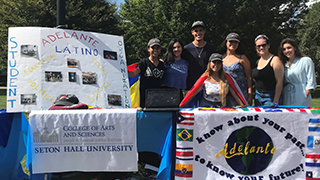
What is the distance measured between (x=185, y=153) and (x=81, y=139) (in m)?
1.18

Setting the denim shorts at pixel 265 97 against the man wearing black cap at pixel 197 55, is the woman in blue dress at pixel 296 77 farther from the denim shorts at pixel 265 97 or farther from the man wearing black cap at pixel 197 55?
the man wearing black cap at pixel 197 55

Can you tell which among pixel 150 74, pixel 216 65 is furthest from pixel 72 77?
pixel 216 65

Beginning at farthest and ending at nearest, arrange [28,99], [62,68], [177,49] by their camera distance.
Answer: [177,49], [62,68], [28,99]

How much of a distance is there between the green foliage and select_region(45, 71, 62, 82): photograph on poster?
14169mm

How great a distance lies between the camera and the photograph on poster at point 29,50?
11.7ft

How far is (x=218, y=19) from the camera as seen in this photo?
18.5 meters

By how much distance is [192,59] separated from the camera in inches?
176

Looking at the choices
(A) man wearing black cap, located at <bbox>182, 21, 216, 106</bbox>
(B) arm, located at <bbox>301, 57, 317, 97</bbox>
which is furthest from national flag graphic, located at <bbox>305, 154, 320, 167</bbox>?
(A) man wearing black cap, located at <bbox>182, 21, 216, 106</bbox>

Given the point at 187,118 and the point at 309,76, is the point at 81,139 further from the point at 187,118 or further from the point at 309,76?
the point at 309,76

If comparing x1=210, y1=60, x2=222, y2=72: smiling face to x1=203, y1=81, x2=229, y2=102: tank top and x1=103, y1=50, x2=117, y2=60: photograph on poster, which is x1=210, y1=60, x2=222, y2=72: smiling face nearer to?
x1=203, y1=81, x2=229, y2=102: tank top

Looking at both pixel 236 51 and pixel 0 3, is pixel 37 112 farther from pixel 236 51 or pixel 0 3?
pixel 0 3

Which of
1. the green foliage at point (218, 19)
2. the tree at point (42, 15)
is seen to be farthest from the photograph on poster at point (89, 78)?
the tree at point (42, 15)

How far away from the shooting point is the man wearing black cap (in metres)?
4.43

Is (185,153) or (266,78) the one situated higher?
(266,78)
